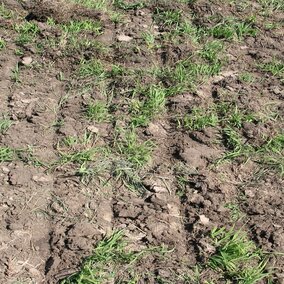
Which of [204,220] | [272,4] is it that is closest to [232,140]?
[204,220]

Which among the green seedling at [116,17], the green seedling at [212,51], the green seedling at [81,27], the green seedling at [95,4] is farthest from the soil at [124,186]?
the green seedling at [95,4]

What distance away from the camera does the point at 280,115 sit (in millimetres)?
4609

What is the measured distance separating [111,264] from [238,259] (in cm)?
69

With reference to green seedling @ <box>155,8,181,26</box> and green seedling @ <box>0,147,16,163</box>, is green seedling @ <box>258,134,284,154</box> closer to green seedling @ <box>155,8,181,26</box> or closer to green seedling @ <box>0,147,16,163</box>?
green seedling @ <box>0,147,16,163</box>

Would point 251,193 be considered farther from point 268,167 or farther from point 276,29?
point 276,29

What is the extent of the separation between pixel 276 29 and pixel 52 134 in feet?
8.50

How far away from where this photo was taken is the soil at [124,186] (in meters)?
3.44

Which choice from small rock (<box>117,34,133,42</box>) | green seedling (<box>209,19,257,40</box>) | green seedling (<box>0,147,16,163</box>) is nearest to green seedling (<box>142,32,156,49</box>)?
small rock (<box>117,34,133,42</box>)

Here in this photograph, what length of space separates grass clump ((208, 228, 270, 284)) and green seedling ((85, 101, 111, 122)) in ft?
4.34

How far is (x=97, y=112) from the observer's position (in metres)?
4.48

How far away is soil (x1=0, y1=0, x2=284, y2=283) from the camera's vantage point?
11.3 ft

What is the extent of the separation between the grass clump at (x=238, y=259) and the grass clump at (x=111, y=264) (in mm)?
311

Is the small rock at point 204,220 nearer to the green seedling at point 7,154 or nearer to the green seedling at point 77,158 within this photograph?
the green seedling at point 77,158

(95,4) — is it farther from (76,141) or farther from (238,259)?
(238,259)
